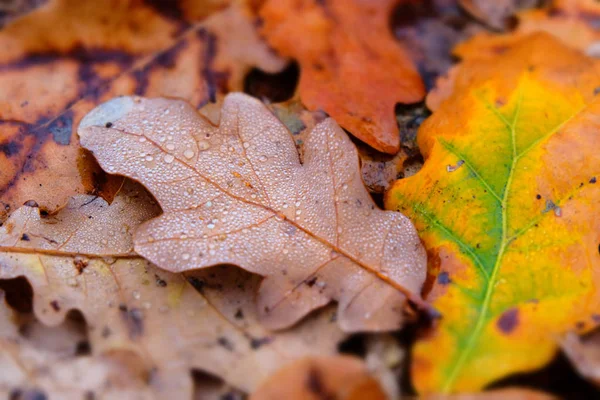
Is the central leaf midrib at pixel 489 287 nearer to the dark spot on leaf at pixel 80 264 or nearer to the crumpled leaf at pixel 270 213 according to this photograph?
the crumpled leaf at pixel 270 213

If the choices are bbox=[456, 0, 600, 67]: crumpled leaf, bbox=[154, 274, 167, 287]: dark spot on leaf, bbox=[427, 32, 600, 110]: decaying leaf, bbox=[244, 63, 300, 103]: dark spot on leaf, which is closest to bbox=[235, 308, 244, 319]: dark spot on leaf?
bbox=[154, 274, 167, 287]: dark spot on leaf

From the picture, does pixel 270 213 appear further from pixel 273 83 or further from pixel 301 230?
pixel 273 83

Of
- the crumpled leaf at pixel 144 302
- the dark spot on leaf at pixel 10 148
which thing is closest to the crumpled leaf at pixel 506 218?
the crumpled leaf at pixel 144 302

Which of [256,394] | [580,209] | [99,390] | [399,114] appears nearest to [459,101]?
[399,114]

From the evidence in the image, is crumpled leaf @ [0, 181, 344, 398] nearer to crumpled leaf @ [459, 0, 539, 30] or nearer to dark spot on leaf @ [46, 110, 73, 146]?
dark spot on leaf @ [46, 110, 73, 146]

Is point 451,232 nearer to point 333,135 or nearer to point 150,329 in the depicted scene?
point 333,135

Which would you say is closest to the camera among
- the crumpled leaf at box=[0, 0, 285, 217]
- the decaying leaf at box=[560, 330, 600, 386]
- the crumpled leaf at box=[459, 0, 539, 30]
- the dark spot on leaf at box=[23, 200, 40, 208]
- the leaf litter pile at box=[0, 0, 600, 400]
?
the decaying leaf at box=[560, 330, 600, 386]
